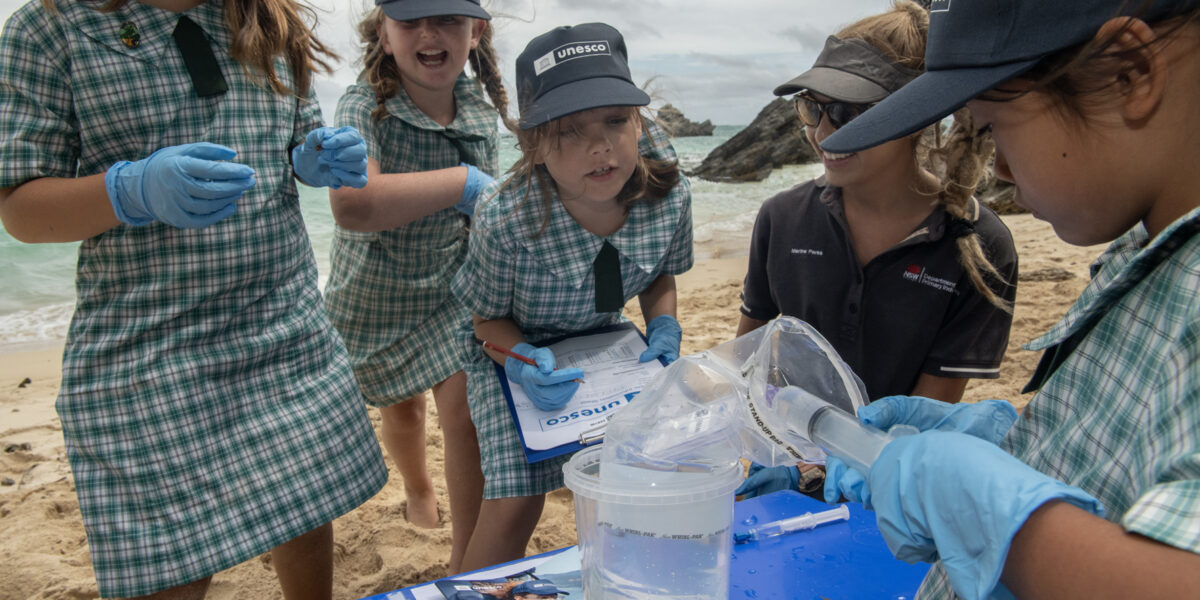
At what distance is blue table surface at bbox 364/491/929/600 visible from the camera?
1.28m

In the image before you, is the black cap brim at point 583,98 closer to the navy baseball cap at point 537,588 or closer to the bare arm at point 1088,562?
the navy baseball cap at point 537,588

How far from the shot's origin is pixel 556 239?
1909 millimetres

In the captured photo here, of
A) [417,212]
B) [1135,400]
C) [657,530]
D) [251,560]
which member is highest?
[417,212]

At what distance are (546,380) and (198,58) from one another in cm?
101

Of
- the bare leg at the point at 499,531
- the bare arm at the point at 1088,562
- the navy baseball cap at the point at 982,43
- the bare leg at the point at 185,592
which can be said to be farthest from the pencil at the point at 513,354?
the bare arm at the point at 1088,562

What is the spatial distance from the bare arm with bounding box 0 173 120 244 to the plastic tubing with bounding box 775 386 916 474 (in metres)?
1.32

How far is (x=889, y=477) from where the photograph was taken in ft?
2.92

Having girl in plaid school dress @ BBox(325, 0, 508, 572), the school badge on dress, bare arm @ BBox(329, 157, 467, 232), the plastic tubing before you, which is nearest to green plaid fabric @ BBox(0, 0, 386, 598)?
the school badge on dress

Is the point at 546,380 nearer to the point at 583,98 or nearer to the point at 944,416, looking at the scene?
the point at 583,98

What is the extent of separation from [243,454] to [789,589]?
117 centimetres

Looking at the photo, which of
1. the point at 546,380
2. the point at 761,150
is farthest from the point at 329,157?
the point at 761,150

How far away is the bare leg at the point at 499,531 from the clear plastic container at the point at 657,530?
810mm

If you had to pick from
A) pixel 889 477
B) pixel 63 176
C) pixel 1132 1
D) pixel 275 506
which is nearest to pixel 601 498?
pixel 889 477

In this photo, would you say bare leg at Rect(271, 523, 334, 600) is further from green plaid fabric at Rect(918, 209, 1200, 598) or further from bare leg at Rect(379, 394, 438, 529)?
green plaid fabric at Rect(918, 209, 1200, 598)
